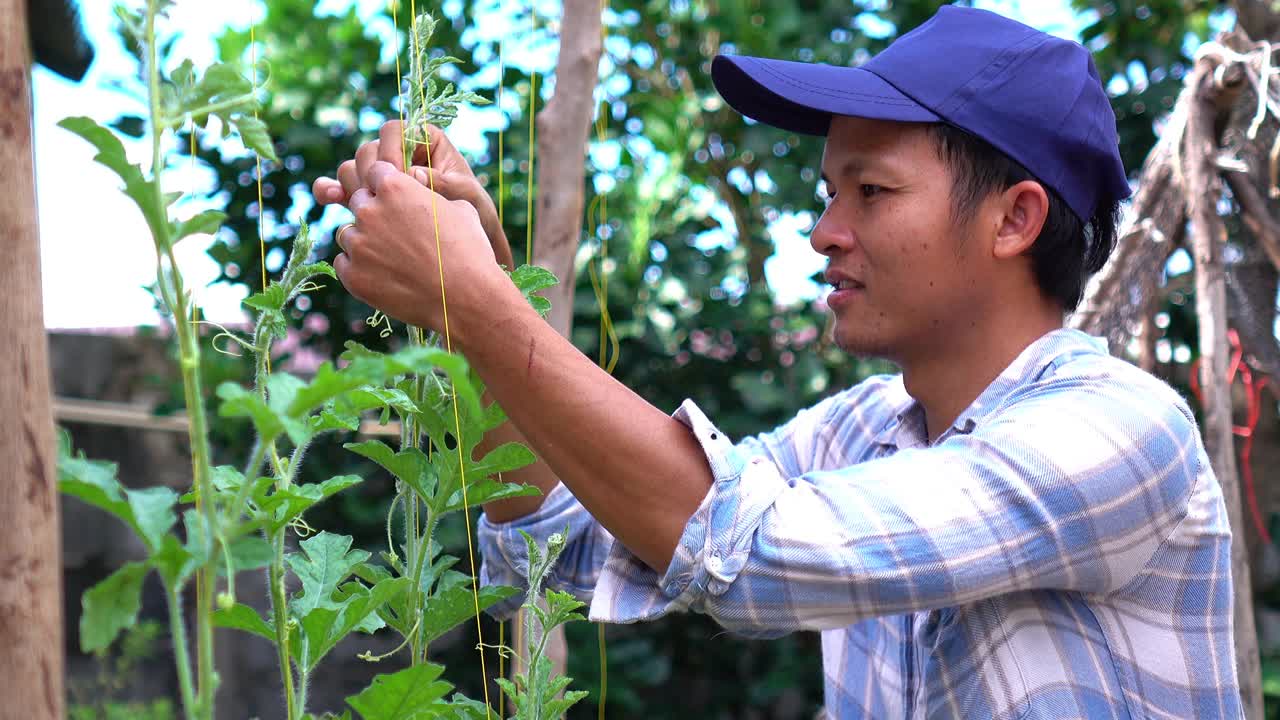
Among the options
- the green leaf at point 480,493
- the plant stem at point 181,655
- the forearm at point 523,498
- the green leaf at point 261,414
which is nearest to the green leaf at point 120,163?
the green leaf at point 261,414

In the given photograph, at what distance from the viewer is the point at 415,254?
109 cm

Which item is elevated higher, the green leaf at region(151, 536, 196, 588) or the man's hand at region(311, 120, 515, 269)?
the man's hand at region(311, 120, 515, 269)

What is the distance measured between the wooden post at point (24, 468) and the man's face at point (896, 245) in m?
0.93

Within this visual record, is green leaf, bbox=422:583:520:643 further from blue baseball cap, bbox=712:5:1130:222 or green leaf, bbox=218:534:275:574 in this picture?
blue baseball cap, bbox=712:5:1130:222

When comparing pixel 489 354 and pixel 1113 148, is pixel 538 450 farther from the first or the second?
pixel 1113 148

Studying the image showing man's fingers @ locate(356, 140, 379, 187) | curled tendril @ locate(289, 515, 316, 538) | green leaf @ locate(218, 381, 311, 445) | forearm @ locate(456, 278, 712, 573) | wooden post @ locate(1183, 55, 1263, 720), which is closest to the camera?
green leaf @ locate(218, 381, 311, 445)

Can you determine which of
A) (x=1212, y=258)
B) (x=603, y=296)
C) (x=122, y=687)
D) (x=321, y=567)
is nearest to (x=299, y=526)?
(x=321, y=567)

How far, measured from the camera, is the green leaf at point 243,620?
0.93m

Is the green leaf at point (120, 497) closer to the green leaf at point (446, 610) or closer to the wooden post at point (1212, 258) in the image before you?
the green leaf at point (446, 610)

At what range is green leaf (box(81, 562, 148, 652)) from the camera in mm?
704

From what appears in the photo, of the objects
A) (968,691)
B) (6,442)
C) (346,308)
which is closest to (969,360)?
A: (968,691)

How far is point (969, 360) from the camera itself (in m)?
1.51

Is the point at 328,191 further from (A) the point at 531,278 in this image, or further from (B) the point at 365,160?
(A) the point at 531,278

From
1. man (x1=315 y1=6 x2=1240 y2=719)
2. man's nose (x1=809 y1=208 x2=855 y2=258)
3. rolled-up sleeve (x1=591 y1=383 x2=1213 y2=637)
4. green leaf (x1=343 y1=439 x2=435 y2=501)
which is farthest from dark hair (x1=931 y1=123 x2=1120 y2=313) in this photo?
green leaf (x1=343 y1=439 x2=435 y2=501)
